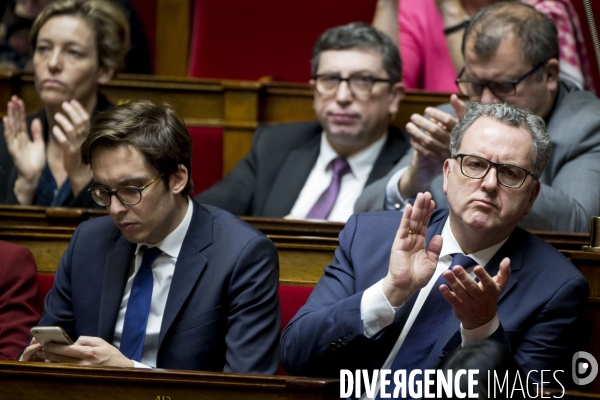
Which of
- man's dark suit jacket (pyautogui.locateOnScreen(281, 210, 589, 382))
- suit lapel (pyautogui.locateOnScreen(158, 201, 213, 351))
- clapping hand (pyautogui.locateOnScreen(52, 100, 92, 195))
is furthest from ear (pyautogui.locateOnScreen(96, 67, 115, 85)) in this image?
man's dark suit jacket (pyautogui.locateOnScreen(281, 210, 589, 382))

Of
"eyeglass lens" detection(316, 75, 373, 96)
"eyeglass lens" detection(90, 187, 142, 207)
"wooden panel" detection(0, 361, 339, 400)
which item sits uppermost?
"eyeglass lens" detection(316, 75, 373, 96)

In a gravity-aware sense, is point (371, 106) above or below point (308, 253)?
above

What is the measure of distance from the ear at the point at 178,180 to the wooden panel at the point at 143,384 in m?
0.46

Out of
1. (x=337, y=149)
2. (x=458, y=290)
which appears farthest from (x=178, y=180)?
(x=337, y=149)

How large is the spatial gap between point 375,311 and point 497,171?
28cm

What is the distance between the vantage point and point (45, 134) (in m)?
2.17

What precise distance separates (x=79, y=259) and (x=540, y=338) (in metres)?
0.78

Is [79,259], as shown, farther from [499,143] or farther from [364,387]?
[499,143]

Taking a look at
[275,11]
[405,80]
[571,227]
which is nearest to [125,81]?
[275,11]

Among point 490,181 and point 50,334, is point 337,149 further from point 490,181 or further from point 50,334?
point 50,334

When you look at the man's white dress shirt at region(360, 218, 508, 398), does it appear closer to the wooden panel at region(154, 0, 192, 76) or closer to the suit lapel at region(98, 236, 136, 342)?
the suit lapel at region(98, 236, 136, 342)

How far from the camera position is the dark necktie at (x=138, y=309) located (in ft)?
4.80

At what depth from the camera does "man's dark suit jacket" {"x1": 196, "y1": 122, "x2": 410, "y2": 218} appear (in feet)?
6.77

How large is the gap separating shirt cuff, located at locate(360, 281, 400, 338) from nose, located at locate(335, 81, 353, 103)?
2.81 ft
